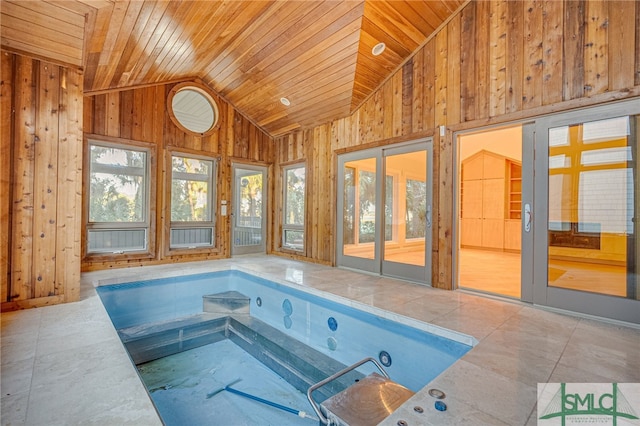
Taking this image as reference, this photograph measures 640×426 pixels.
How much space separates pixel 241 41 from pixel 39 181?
295cm

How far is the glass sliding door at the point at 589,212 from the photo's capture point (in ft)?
8.67

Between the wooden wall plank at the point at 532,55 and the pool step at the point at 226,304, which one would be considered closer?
the wooden wall plank at the point at 532,55

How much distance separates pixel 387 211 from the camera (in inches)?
183

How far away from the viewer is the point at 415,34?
3873 mm

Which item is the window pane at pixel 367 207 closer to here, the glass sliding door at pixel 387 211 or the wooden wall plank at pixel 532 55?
the glass sliding door at pixel 387 211

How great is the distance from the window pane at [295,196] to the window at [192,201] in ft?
5.09

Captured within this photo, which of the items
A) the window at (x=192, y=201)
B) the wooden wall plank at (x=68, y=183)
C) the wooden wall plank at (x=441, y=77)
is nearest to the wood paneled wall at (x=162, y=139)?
the window at (x=192, y=201)

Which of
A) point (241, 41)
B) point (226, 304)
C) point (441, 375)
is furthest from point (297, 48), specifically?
point (441, 375)

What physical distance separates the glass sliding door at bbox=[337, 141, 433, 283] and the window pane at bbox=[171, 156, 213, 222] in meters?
2.67

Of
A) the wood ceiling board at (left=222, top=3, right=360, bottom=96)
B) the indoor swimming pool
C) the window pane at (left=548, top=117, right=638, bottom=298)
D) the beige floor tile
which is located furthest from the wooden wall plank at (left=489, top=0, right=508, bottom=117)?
the beige floor tile

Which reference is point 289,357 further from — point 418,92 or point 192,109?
point 192,109

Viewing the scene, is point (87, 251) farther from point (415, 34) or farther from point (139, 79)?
point (415, 34)

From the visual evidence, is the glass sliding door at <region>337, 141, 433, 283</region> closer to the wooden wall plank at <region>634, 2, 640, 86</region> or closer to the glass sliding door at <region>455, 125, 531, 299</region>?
the wooden wall plank at <region>634, 2, 640, 86</region>

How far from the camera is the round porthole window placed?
5422 millimetres
